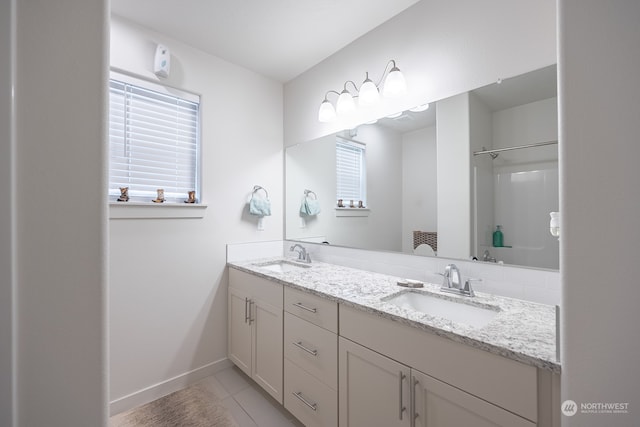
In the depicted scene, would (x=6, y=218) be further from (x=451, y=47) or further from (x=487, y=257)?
(x=451, y=47)

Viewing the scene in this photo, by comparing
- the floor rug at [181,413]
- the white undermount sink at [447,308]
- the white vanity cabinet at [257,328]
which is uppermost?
the white undermount sink at [447,308]

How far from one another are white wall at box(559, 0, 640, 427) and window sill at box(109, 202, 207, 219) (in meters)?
2.07

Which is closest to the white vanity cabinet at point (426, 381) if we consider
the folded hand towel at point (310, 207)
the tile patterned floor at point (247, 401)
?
the tile patterned floor at point (247, 401)

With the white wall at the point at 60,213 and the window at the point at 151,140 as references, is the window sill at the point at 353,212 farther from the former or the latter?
the white wall at the point at 60,213

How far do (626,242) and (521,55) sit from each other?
1.13 m

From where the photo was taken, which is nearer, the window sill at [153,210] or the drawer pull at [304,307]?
the drawer pull at [304,307]

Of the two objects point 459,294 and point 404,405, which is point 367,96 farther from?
point 404,405

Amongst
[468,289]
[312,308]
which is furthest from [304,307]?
[468,289]

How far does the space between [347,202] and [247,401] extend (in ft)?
5.22

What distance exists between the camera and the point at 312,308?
4.73 ft

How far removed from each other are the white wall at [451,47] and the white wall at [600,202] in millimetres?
788

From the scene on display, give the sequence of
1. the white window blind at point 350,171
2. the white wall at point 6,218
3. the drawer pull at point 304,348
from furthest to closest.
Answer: the white window blind at point 350,171, the drawer pull at point 304,348, the white wall at point 6,218

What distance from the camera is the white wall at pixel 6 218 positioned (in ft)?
0.87

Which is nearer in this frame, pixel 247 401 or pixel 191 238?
pixel 247 401
